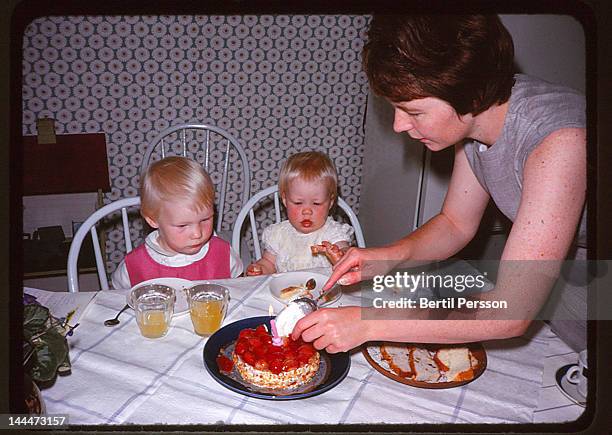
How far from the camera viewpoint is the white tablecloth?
A: 80cm

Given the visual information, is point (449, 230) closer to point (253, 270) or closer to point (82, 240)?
point (253, 270)

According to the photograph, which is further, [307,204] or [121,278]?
[307,204]

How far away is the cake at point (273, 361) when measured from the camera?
869mm

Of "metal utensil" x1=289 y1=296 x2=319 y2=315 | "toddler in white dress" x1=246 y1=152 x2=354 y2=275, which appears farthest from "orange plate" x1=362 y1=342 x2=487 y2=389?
"toddler in white dress" x1=246 y1=152 x2=354 y2=275

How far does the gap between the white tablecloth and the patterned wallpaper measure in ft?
4.80

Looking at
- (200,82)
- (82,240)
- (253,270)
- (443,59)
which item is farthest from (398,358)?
(200,82)

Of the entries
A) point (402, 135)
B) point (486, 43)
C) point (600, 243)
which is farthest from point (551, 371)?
point (402, 135)

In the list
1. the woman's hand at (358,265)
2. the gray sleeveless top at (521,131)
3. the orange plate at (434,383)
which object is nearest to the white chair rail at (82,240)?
the woman's hand at (358,265)

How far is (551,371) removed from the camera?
912 millimetres

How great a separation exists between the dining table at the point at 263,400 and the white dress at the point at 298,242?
29.1 inches

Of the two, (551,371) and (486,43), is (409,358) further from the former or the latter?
(486,43)

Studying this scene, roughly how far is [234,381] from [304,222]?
87 cm

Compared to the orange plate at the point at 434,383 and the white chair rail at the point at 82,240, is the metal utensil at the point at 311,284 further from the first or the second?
the white chair rail at the point at 82,240

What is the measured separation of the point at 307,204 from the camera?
166cm
